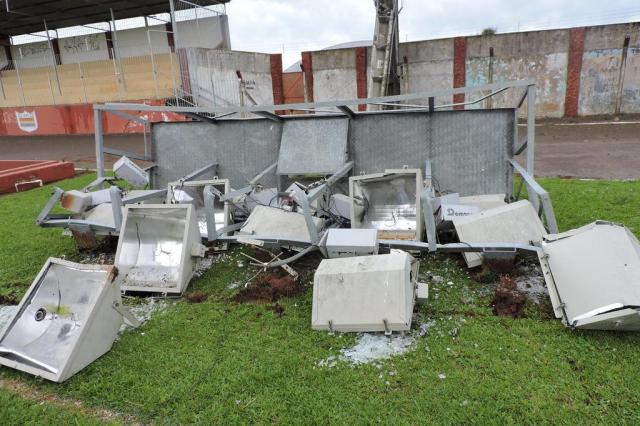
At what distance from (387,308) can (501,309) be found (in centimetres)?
96

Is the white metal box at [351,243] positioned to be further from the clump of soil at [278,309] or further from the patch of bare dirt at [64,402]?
the patch of bare dirt at [64,402]

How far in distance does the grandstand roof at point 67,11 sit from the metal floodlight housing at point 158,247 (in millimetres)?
18141

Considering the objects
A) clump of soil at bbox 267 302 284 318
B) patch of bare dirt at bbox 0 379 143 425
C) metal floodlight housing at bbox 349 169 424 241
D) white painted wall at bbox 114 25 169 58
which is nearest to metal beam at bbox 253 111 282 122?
metal floodlight housing at bbox 349 169 424 241

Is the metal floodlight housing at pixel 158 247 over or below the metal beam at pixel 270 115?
below

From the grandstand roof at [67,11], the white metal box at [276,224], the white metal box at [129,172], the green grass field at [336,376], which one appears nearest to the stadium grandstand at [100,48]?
the grandstand roof at [67,11]

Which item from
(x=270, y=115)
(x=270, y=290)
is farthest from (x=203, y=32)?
(x=270, y=290)

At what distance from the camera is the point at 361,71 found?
18.2 m

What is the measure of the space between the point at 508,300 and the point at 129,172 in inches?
178

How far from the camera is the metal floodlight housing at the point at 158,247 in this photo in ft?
12.8

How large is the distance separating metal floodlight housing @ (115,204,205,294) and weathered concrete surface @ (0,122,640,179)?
6868 mm

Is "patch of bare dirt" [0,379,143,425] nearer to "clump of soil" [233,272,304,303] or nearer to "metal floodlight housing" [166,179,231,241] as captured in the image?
"clump of soil" [233,272,304,303]

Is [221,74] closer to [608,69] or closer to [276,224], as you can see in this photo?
[608,69]

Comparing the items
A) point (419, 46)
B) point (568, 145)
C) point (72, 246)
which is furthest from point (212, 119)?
point (419, 46)

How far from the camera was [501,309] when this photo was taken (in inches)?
130
